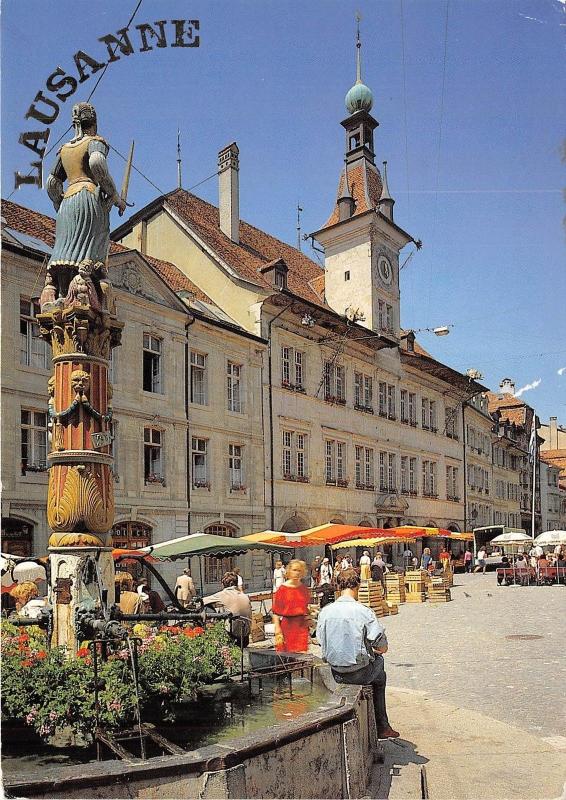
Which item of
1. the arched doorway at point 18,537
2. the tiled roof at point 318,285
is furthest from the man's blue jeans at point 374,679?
the tiled roof at point 318,285

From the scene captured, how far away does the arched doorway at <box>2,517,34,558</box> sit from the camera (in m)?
20.1

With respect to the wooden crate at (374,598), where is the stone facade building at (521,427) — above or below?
above

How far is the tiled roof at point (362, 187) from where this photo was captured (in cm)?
4056

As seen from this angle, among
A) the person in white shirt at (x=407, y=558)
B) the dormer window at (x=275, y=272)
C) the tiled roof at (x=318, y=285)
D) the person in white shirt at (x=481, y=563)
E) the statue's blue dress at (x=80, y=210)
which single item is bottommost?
the person in white shirt at (x=481, y=563)

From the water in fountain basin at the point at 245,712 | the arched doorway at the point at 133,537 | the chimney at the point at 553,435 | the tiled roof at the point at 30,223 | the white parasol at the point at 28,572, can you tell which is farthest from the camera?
the chimney at the point at 553,435

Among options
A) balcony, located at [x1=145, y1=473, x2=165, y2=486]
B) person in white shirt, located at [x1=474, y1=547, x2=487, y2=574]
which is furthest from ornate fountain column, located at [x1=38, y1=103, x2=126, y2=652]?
person in white shirt, located at [x1=474, y1=547, x2=487, y2=574]

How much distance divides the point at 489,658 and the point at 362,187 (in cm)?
3131

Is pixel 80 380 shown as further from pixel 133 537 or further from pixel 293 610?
pixel 133 537

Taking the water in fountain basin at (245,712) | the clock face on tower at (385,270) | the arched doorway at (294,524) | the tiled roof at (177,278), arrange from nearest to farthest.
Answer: the water in fountain basin at (245,712), the tiled roof at (177,278), the arched doorway at (294,524), the clock face on tower at (385,270)

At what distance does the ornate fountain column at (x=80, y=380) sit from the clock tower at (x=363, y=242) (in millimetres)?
29559

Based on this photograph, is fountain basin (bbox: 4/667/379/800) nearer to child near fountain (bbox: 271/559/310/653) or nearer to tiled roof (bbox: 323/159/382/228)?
child near fountain (bbox: 271/559/310/653)

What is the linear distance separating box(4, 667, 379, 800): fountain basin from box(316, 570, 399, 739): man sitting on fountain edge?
0.80 metres

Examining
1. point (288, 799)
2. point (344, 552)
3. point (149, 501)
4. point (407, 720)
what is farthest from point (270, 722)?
point (344, 552)

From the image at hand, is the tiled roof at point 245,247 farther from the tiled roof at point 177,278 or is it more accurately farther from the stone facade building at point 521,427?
the stone facade building at point 521,427
